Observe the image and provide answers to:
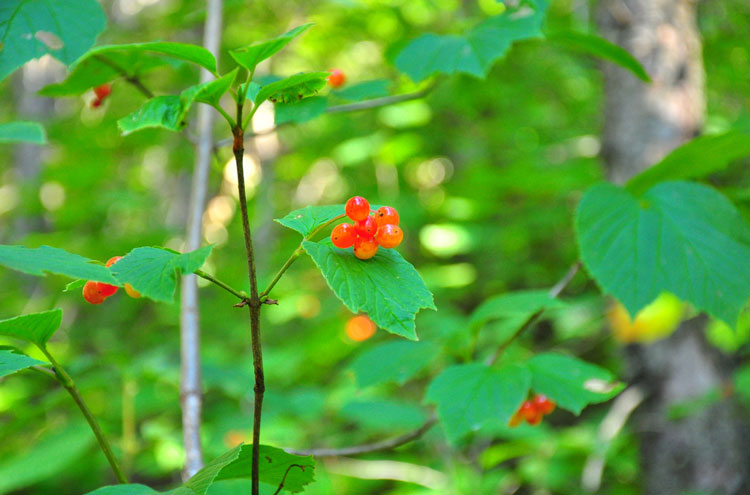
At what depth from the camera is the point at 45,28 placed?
1.17 meters

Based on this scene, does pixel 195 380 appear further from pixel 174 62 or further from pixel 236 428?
pixel 236 428

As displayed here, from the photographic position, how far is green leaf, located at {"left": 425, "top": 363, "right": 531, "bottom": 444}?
142 centimetres

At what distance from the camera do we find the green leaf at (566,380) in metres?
1.54

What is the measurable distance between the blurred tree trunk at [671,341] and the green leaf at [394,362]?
1705 mm

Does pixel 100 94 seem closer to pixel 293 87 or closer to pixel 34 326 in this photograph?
pixel 34 326

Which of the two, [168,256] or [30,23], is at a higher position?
[30,23]

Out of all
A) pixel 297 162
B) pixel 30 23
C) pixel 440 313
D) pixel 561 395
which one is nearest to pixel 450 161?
pixel 297 162

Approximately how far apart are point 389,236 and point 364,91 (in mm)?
974

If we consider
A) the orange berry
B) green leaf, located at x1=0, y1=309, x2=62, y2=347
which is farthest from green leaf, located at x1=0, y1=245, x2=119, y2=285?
the orange berry

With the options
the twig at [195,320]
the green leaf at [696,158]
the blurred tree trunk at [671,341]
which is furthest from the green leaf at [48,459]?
the blurred tree trunk at [671,341]

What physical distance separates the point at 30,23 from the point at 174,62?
0.39 meters

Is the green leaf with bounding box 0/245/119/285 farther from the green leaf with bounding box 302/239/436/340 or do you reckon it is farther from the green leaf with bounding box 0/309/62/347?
the green leaf with bounding box 302/239/436/340

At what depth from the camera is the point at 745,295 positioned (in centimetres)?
146

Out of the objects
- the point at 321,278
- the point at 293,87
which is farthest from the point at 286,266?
the point at 321,278
